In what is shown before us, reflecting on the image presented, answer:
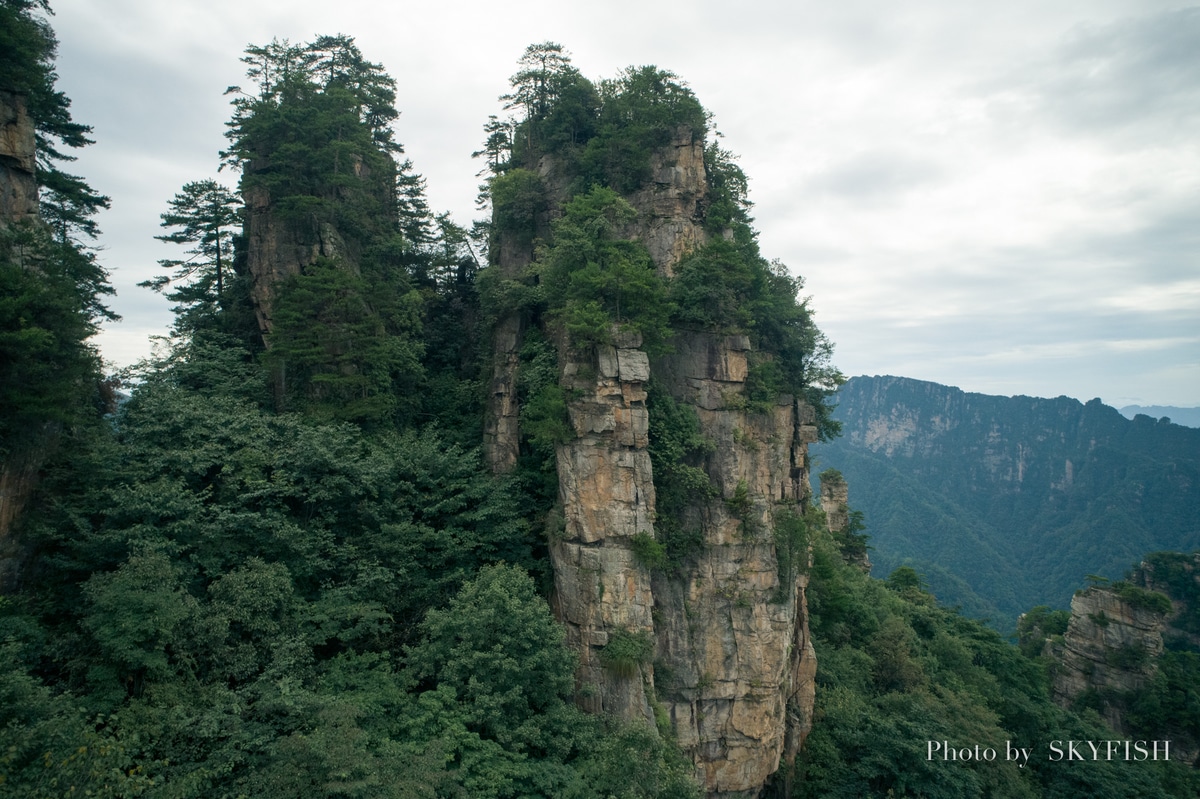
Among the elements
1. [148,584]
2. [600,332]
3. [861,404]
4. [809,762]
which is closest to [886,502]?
[861,404]

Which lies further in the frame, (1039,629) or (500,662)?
(1039,629)

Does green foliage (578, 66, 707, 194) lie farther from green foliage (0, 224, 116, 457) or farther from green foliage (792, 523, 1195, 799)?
green foliage (792, 523, 1195, 799)

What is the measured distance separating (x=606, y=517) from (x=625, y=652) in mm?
4359

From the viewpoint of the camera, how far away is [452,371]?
28.1 meters

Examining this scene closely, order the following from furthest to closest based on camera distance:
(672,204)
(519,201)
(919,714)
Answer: (519,201)
(672,204)
(919,714)

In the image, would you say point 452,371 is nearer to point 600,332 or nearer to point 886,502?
point 600,332

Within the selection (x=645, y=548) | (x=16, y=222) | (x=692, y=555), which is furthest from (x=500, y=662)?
(x=16, y=222)

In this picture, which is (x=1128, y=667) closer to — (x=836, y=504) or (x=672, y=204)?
(x=836, y=504)

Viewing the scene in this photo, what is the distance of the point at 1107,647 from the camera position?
3997 cm

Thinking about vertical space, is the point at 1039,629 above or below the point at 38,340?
below

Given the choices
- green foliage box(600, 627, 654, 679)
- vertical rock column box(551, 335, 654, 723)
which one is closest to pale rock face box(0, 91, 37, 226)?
vertical rock column box(551, 335, 654, 723)

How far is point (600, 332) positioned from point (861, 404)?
19131 centimetres

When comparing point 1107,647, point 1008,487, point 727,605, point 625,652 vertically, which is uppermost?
point 727,605

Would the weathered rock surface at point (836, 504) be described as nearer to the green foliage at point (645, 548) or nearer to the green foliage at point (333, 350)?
the green foliage at point (645, 548)
